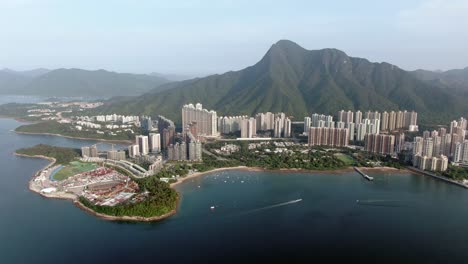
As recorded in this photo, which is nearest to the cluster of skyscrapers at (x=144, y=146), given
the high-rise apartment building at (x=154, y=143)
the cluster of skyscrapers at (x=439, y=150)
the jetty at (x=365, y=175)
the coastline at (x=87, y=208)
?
the high-rise apartment building at (x=154, y=143)

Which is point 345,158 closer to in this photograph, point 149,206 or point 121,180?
point 121,180

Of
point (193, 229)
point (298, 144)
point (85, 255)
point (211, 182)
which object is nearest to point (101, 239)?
point (85, 255)

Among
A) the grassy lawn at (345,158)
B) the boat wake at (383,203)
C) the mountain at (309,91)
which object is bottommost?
the boat wake at (383,203)

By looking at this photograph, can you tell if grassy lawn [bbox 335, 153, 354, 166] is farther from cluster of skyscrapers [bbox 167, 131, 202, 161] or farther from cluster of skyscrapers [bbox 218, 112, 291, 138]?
cluster of skyscrapers [bbox 167, 131, 202, 161]

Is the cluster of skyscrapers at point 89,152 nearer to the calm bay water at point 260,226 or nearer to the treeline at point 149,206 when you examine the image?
the calm bay water at point 260,226

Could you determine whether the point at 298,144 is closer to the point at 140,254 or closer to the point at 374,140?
the point at 374,140

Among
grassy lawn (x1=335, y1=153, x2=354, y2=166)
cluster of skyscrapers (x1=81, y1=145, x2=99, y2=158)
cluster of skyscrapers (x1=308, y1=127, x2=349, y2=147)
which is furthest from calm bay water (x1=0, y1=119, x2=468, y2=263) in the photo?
cluster of skyscrapers (x1=308, y1=127, x2=349, y2=147)
